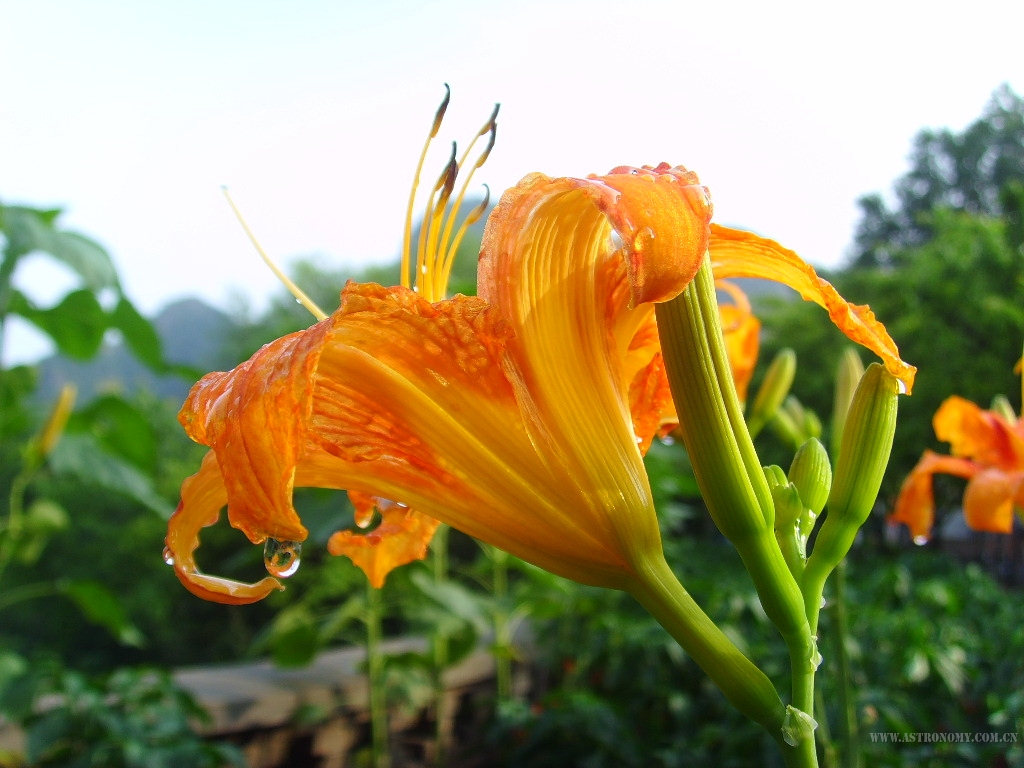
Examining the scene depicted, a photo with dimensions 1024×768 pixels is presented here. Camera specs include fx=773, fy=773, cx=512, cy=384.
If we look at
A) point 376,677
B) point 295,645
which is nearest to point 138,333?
point 295,645

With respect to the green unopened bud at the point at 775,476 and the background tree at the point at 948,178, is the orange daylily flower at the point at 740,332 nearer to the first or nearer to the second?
the green unopened bud at the point at 775,476

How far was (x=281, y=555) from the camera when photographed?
49 cm

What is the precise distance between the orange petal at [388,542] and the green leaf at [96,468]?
1.99 meters

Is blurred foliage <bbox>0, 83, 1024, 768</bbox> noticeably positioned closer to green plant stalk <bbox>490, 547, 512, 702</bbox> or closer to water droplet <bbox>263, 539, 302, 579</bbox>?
green plant stalk <bbox>490, 547, 512, 702</bbox>

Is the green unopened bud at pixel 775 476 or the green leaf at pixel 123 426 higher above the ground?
the green unopened bud at pixel 775 476

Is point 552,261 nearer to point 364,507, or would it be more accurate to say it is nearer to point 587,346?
point 587,346

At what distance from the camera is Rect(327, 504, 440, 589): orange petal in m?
0.68

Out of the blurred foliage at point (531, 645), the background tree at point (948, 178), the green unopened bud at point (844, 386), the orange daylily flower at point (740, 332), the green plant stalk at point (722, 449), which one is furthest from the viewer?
the background tree at point (948, 178)

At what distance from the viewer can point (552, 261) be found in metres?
0.56

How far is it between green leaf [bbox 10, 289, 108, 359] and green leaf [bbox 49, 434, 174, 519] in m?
0.30

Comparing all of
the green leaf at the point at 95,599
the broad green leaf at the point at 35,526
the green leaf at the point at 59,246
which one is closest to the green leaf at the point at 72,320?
the green leaf at the point at 59,246

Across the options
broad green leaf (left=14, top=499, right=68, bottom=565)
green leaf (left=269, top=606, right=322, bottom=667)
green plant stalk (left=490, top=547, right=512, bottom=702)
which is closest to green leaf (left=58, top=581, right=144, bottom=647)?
broad green leaf (left=14, top=499, right=68, bottom=565)

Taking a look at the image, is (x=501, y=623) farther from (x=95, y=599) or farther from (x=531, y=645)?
(x=95, y=599)

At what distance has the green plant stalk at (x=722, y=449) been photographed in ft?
1.54
